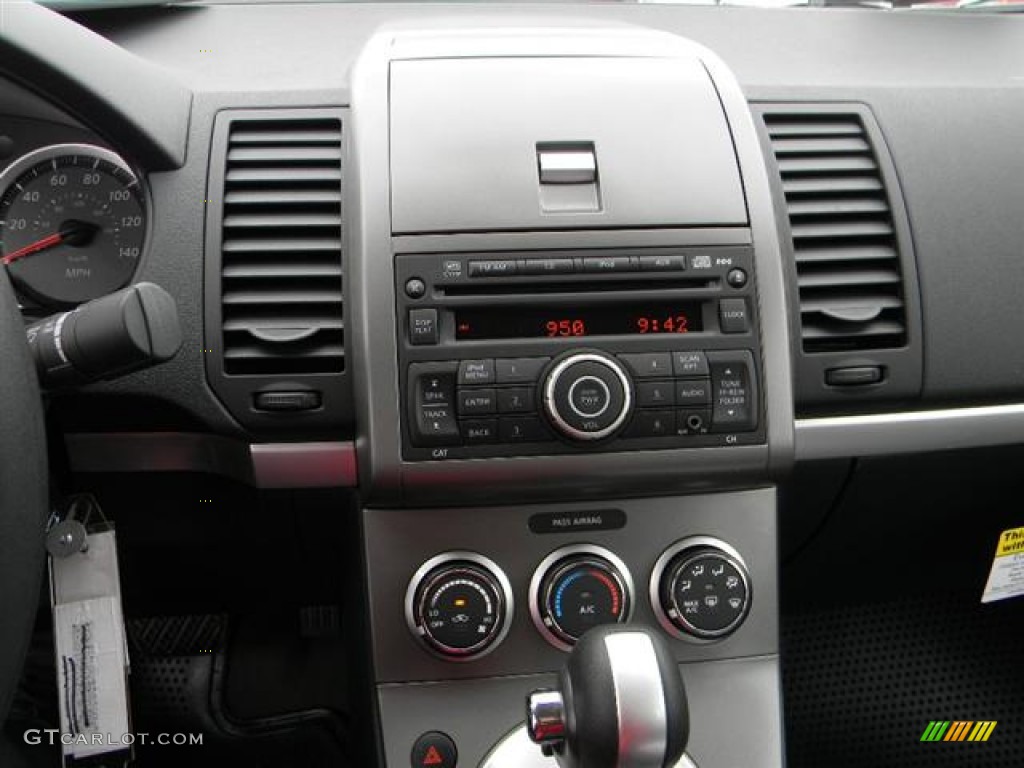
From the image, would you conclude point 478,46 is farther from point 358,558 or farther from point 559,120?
point 358,558

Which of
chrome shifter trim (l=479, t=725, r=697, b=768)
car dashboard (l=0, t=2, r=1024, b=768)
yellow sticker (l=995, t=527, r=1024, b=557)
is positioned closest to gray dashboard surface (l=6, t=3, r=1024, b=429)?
car dashboard (l=0, t=2, r=1024, b=768)

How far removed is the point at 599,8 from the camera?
1.45m

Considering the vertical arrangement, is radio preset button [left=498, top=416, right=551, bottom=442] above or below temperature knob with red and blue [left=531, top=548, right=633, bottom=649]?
above

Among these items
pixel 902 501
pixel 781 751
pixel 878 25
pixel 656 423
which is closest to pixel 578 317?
pixel 656 423

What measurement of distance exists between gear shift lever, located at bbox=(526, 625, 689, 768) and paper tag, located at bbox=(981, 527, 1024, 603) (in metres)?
0.76

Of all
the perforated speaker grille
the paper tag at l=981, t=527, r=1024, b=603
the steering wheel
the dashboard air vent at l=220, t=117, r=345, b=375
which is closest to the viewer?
the steering wheel

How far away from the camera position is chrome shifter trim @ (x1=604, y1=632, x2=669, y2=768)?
0.81 m

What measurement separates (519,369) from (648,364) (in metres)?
0.13

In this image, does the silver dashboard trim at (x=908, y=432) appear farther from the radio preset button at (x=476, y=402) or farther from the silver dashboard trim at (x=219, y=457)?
the silver dashboard trim at (x=219, y=457)

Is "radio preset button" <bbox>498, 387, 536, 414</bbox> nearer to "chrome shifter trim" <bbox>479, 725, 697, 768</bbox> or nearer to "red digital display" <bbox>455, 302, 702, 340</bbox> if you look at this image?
"red digital display" <bbox>455, 302, 702, 340</bbox>

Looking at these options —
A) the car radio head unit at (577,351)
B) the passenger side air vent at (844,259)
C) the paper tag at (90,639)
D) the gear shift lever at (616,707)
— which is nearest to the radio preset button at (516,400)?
the car radio head unit at (577,351)

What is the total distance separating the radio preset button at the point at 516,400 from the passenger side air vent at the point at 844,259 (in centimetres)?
32

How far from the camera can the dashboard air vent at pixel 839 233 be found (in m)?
1.10

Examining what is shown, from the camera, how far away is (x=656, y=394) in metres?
0.96
